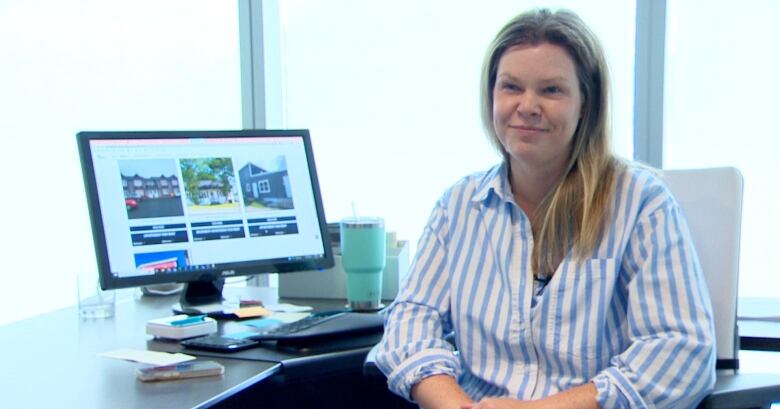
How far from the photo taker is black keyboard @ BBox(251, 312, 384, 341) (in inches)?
68.9

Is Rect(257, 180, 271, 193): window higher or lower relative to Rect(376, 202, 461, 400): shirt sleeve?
higher

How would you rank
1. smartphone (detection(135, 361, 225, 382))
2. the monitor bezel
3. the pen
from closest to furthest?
smartphone (detection(135, 361, 225, 382)) < the pen < the monitor bezel

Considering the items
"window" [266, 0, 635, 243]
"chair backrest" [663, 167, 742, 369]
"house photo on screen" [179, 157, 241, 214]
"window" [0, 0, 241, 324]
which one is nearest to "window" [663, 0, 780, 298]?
"window" [266, 0, 635, 243]

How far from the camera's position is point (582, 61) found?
5.43ft

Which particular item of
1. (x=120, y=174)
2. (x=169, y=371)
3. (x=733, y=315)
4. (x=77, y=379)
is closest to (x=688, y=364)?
(x=733, y=315)

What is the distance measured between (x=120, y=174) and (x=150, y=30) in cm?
122

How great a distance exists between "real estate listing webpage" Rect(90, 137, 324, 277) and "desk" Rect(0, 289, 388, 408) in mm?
176

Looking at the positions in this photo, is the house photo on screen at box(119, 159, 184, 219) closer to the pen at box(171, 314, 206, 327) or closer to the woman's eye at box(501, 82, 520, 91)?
the pen at box(171, 314, 206, 327)

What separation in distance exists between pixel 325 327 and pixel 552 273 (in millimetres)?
468

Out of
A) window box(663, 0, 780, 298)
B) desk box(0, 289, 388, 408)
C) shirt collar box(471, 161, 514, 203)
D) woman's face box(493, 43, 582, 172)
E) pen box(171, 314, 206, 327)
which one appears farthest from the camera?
window box(663, 0, 780, 298)

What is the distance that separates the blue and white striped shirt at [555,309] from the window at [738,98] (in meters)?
1.12

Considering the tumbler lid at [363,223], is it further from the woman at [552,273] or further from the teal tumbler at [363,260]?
the woman at [552,273]

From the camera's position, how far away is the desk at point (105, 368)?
142 centimetres

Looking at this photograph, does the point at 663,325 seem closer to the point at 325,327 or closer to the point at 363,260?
the point at 325,327
